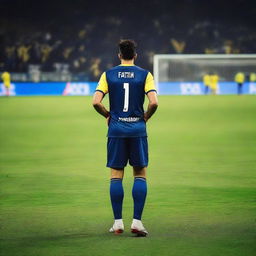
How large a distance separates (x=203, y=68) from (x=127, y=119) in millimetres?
44677

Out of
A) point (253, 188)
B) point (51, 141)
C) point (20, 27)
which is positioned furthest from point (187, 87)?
point (253, 188)

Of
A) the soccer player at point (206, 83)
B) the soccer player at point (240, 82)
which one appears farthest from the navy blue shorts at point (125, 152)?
the soccer player at point (206, 83)

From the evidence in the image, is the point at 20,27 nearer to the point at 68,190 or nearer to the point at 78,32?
the point at 78,32

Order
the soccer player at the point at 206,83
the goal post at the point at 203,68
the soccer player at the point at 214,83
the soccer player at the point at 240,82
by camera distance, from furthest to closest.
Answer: the goal post at the point at 203,68, the soccer player at the point at 206,83, the soccer player at the point at 214,83, the soccer player at the point at 240,82

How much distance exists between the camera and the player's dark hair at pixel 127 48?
6.23m

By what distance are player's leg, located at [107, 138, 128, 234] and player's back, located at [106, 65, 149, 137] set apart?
Result: 0.32 ft

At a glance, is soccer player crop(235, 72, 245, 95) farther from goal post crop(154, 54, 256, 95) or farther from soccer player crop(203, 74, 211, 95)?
soccer player crop(203, 74, 211, 95)

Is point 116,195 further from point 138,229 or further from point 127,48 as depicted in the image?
point 127,48

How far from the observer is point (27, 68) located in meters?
53.1

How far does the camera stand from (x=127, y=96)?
629cm

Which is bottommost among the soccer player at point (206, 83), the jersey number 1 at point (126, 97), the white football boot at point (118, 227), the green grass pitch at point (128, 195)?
the soccer player at point (206, 83)

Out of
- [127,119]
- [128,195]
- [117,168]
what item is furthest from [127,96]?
[128,195]

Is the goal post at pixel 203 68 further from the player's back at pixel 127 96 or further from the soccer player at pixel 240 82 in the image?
the player's back at pixel 127 96

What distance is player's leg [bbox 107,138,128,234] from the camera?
20.7ft
